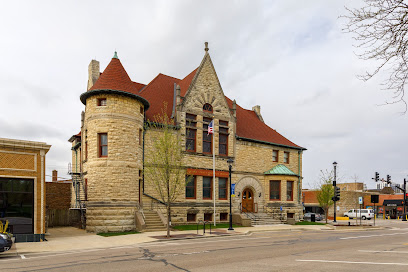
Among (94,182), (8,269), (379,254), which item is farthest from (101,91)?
(379,254)

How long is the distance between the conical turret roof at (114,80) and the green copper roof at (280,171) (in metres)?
17.8

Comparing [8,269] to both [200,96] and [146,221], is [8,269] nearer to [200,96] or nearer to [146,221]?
[146,221]

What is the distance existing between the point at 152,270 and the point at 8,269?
17.2 feet

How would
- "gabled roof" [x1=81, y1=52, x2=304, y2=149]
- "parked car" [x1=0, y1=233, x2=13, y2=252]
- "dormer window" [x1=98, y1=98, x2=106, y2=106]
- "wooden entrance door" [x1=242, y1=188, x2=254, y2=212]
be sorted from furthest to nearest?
1. "wooden entrance door" [x1=242, y1=188, x2=254, y2=212]
2. "gabled roof" [x1=81, y1=52, x2=304, y2=149]
3. "dormer window" [x1=98, y1=98, x2=106, y2=106]
4. "parked car" [x1=0, y1=233, x2=13, y2=252]

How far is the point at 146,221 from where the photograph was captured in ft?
87.5

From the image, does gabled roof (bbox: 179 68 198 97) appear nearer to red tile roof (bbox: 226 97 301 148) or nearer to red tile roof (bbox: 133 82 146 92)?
red tile roof (bbox: 133 82 146 92)

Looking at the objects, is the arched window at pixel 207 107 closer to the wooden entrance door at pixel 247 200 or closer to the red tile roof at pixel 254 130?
the red tile roof at pixel 254 130

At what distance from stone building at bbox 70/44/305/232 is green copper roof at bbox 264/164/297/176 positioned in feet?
0.36

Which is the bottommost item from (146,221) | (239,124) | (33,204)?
(146,221)

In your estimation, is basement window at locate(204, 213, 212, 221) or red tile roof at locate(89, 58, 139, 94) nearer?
red tile roof at locate(89, 58, 139, 94)

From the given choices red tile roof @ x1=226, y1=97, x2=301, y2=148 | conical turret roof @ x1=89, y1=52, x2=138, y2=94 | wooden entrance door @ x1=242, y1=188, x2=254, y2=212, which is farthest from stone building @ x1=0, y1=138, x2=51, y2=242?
wooden entrance door @ x1=242, y1=188, x2=254, y2=212

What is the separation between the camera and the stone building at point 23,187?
20562 millimetres

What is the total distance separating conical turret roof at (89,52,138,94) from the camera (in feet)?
86.7

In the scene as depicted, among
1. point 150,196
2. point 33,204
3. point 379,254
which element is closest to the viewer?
point 379,254
